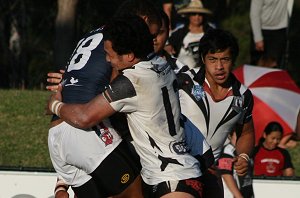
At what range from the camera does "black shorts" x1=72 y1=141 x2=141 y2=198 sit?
21.1ft

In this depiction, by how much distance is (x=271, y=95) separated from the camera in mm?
11664

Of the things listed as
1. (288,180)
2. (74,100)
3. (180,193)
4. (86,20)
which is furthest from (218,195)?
(86,20)

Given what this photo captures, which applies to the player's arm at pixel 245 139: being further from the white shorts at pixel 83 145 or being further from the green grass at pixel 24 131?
the green grass at pixel 24 131

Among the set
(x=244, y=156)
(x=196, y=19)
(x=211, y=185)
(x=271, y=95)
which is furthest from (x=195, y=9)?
(x=211, y=185)

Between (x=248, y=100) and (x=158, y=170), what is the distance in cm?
129

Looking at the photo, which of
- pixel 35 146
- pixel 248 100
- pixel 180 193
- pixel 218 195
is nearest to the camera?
pixel 180 193

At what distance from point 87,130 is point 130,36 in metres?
0.71

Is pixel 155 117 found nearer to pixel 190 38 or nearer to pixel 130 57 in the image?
pixel 130 57

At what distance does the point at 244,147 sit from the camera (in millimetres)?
7316

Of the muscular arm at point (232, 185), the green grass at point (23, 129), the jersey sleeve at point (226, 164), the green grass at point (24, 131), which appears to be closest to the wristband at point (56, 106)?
the jersey sleeve at point (226, 164)

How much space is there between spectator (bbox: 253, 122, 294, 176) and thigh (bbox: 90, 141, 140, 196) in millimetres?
4207

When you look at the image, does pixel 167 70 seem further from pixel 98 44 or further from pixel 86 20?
pixel 86 20

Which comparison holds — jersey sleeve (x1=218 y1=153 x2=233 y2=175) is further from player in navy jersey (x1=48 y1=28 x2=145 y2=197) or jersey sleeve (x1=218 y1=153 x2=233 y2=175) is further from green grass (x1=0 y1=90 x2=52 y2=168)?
green grass (x1=0 y1=90 x2=52 y2=168)

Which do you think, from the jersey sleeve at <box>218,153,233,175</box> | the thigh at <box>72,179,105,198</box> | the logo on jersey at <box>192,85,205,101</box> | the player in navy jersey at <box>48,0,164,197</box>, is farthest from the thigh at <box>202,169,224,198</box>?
the jersey sleeve at <box>218,153,233,175</box>
